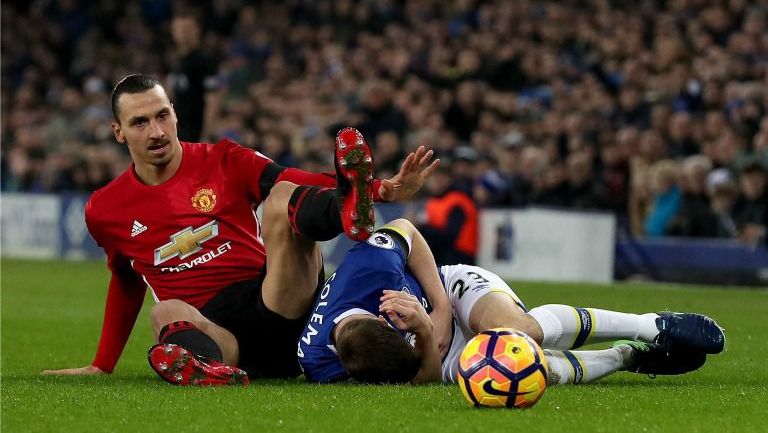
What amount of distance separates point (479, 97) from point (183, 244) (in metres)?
12.1

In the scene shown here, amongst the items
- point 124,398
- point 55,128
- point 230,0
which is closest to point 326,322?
point 124,398

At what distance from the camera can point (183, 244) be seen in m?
7.46

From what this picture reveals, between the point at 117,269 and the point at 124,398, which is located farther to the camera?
the point at 117,269

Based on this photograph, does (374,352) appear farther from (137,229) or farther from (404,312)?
(137,229)

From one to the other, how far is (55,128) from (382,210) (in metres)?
8.36

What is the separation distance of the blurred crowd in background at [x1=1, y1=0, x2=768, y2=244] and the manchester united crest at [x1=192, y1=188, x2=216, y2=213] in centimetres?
485

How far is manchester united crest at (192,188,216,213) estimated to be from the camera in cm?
746

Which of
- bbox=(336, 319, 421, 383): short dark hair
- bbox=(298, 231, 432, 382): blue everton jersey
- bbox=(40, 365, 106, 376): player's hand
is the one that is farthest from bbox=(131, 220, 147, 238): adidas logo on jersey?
bbox=(336, 319, 421, 383): short dark hair

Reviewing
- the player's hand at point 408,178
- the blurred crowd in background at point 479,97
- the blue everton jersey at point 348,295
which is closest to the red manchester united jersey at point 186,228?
the blue everton jersey at point 348,295

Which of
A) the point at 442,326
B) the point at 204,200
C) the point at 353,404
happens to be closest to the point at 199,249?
the point at 204,200

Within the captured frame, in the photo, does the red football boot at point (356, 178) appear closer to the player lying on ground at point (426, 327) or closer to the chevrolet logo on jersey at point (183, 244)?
the player lying on ground at point (426, 327)

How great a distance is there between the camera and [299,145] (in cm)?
1986

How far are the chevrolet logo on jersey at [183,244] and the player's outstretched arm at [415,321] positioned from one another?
1.34 metres

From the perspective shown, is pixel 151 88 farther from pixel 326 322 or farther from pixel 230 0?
pixel 230 0
